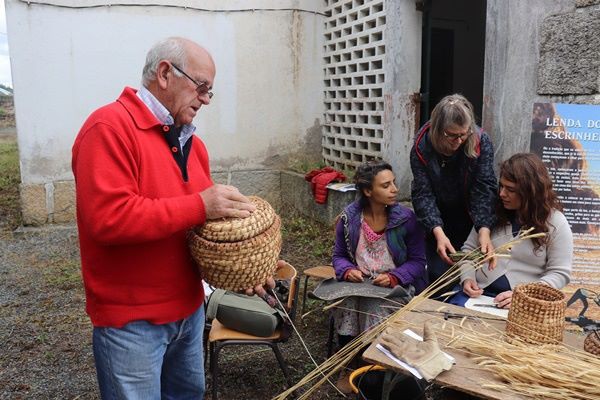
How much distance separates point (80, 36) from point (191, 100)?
540 cm

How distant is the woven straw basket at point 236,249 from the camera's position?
1785mm

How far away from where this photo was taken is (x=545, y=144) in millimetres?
3496

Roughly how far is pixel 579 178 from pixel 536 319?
67.5 inches

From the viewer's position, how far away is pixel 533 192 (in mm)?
2916

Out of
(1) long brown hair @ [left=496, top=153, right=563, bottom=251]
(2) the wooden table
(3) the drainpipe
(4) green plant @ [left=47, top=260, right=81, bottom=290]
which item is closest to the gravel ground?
(4) green plant @ [left=47, top=260, right=81, bottom=290]

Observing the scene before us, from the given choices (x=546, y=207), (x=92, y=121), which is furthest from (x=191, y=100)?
(x=546, y=207)

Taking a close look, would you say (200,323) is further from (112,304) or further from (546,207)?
(546,207)

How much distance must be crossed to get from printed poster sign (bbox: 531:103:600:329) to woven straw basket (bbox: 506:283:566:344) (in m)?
1.48

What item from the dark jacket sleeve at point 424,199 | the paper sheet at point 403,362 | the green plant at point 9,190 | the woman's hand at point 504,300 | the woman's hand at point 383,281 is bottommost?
the green plant at point 9,190

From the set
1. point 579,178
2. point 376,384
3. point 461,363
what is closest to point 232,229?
point 461,363

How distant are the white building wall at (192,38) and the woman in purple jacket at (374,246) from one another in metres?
4.00

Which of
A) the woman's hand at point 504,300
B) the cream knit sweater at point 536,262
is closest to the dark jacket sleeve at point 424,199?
the cream knit sweater at point 536,262

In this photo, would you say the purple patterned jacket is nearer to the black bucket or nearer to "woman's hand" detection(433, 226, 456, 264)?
"woman's hand" detection(433, 226, 456, 264)

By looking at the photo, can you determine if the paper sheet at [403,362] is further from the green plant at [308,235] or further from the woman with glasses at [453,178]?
the green plant at [308,235]
